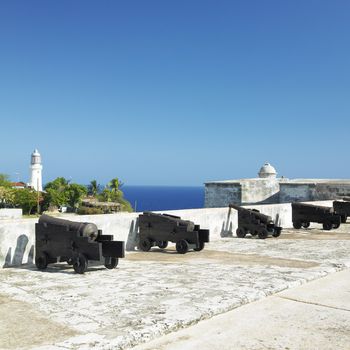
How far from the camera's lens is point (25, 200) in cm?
6419

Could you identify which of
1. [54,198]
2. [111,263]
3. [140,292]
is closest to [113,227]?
[111,263]

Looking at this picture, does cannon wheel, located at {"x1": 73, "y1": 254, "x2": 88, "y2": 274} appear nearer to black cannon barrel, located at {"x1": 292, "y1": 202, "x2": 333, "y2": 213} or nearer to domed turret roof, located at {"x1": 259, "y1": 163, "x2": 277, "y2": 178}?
black cannon barrel, located at {"x1": 292, "y1": 202, "x2": 333, "y2": 213}

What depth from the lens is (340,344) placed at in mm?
3518

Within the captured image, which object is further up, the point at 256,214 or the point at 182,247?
the point at 256,214

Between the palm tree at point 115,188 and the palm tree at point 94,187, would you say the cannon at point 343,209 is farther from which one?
the palm tree at point 94,187

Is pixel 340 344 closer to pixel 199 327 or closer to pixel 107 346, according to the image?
pixel 199 327

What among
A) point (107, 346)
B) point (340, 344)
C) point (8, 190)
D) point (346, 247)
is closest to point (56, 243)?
point (107, 346)

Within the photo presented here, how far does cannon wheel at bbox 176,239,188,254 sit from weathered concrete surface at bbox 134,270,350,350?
122 inches

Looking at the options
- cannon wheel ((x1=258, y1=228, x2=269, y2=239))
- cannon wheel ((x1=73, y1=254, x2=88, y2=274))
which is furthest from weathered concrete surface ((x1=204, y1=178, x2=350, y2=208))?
cannon wheel ((x1=73, y1=254, x2=88, y2=274))

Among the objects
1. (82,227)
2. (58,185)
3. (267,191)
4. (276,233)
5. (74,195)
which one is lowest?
(276,233)

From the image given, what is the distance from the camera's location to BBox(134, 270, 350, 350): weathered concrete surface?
3.49 meters

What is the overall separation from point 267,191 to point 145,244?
16.5 m

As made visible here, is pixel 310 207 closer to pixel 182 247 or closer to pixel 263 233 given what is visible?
pixel 263 233

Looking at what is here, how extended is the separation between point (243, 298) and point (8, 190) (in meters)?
64.8
